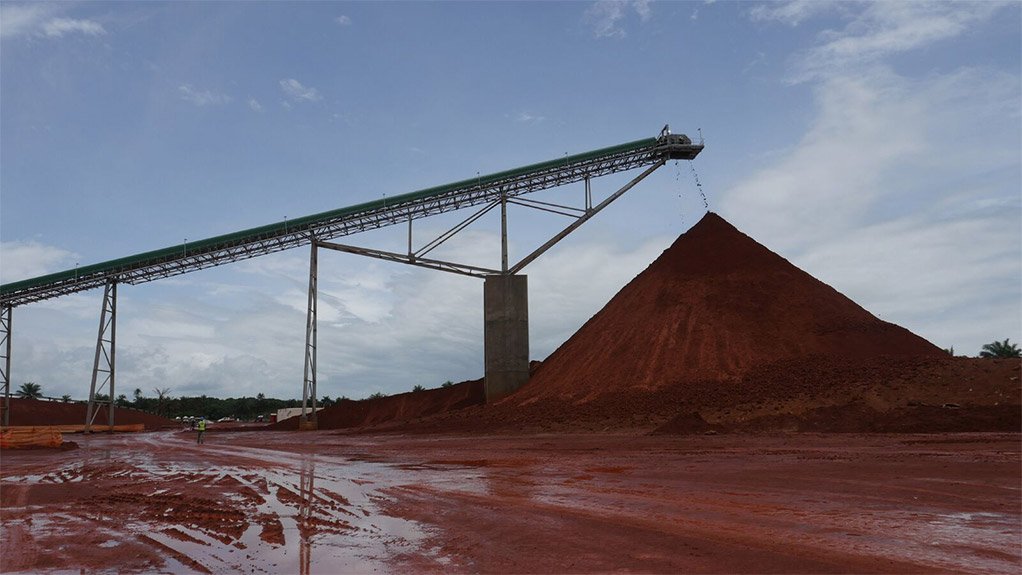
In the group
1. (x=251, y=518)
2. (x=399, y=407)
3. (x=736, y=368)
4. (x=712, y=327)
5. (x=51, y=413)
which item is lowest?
(x=251, y=518)

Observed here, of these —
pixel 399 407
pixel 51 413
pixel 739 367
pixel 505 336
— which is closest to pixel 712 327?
pixel 739 367

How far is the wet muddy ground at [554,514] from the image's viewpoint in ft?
18.6

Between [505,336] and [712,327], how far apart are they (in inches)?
380

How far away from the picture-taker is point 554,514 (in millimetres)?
7750

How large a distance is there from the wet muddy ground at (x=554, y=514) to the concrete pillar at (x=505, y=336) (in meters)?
16.7

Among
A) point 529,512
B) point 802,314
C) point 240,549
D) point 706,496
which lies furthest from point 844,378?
point 240,549

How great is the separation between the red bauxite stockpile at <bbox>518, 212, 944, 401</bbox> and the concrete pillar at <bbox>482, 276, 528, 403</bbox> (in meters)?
1.35

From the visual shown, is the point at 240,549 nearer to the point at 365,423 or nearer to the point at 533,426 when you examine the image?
the point at 533,426

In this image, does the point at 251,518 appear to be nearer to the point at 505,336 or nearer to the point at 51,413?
the point at 505,336

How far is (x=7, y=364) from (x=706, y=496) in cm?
4295

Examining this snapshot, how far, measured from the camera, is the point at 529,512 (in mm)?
7930

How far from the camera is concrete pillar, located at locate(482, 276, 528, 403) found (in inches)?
1247

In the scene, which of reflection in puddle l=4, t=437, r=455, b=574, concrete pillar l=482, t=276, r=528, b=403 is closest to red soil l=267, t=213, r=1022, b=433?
concrete pillar l=482, t=276, r=528, b=403

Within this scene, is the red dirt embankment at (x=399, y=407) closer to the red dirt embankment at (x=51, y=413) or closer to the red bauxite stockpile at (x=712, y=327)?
the red bauxite stockpile at (x=712, y=327)
